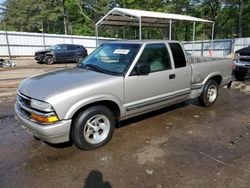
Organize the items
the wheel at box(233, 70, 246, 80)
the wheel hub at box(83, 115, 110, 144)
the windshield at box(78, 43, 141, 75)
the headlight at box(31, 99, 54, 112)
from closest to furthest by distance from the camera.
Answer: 1. the headlight at box(31, 99, 54, 112)
2. the wheel hub at box(83, 115, 110, 144)
3. the windshield at box(78, 43, 141, 75)
4. the wheel at box(233, 70, 246, 80)

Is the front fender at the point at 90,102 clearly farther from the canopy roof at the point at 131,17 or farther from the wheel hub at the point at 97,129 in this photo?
the canopy roof at the point at 131,17

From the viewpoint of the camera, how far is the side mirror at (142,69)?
13.1 ft

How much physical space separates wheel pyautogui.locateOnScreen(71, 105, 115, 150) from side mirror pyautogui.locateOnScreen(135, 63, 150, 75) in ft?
2.92

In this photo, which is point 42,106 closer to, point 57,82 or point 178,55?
point 57,82

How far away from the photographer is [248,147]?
150 inches

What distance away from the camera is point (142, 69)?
398 centimetres

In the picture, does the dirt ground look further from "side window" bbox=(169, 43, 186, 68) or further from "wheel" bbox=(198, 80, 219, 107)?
"side window" bbox=(169, 43, 186, 68)

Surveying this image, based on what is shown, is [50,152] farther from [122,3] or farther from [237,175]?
[122,3]

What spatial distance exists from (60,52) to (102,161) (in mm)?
16645

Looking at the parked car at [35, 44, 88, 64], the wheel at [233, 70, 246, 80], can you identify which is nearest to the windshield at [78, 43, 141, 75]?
the wheel at [233, 70, 246, 80]

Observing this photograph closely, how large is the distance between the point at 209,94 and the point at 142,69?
9.32 ft

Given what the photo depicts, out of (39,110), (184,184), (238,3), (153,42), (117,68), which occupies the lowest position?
(184,184)

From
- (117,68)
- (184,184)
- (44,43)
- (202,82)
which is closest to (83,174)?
(184,184)

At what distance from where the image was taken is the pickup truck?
3.29 metres
